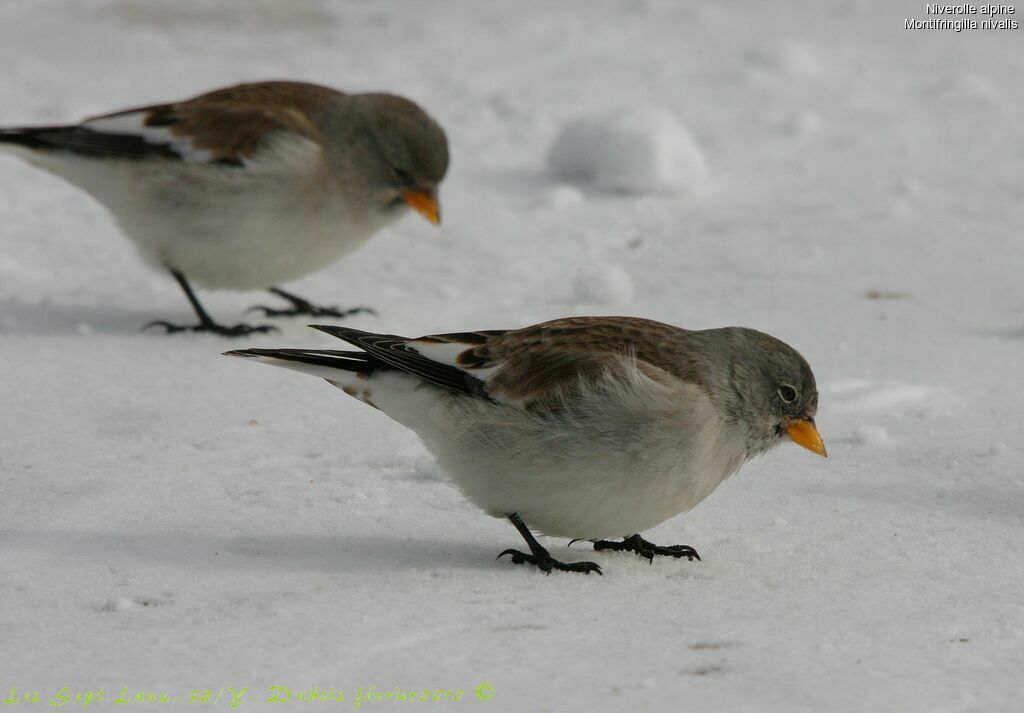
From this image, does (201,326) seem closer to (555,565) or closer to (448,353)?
(448,353)

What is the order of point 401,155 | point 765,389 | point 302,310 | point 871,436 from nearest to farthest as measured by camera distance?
point 765,389 < point 871,436 < point 401,155 < point 302,310

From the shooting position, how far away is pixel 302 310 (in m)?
6.40

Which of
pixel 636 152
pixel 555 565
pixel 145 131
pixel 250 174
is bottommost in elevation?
pixel 555 565

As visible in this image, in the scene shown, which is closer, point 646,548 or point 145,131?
point 646,548

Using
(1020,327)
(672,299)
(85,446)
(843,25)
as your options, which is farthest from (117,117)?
(843,25)

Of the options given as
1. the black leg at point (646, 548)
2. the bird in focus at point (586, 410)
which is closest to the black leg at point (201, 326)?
the bird in focus at point (586, 410)

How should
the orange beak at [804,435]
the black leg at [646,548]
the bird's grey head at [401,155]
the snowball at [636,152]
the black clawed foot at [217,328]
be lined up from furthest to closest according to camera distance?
the snowball at [636,152] < the bird's grey head at [401,155] < the black clawed foot at [217,328] < the orange beak at [804,435] < the black leg at [646,548]

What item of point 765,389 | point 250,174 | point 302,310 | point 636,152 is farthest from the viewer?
point 636,152

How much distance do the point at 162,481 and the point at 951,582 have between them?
2.24 metres

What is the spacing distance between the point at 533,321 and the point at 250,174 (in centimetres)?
130

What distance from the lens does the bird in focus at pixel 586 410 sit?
3617mm

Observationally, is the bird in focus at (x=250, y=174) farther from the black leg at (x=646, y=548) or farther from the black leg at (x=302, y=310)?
the black leg at (x=646, y=548)

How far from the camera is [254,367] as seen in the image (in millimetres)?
5520

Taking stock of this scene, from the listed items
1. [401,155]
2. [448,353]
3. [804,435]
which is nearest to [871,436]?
[804,435]
